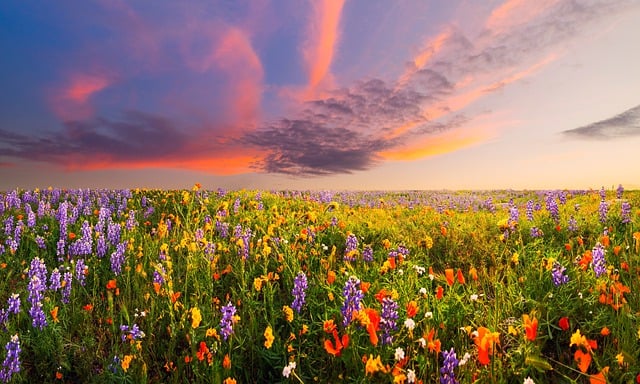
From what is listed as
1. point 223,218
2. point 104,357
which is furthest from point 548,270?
point 223,218

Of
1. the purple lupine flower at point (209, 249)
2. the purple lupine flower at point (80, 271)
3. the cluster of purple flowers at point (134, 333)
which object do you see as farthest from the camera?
the purple lupine flower at point (209, 249)

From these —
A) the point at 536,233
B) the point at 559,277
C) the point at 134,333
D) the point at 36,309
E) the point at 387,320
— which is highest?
the point at 536,233

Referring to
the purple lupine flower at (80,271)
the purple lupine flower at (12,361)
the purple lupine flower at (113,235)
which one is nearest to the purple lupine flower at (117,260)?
the purple lupine flower at (80,271)

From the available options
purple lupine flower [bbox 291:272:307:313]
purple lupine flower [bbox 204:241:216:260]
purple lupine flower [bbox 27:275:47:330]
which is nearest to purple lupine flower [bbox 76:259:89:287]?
purple lupine flower [bbox 27:275:47:330]

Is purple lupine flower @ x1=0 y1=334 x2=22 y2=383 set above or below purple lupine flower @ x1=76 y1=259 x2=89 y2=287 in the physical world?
below

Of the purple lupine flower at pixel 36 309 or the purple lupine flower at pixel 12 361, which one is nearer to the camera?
the purple lupine flower at pixel 12 361

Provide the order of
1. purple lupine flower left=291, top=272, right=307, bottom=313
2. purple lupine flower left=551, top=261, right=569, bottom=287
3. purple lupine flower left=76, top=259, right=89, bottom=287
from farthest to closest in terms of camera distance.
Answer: purple lupine flower left=76, top=259, right=89, bottom=287
purple lupine flower left=551, top=261, right=569, bottom=287
purple lupine flower left=291, top=272, right=307, bottom=313

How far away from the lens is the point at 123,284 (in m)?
5.53

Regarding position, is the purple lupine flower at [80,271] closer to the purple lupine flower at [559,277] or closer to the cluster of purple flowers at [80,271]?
the cluster of purple flowers at [80,271]

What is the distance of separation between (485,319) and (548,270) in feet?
3.28

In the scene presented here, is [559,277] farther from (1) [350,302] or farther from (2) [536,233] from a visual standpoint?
(2) [536,233]

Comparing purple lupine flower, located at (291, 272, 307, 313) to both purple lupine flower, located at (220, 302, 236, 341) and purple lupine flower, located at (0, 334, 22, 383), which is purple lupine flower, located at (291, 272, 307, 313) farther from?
purple lupine flower, located at (0, 334, 22, 383)

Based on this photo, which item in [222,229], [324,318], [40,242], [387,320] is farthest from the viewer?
[222,229]

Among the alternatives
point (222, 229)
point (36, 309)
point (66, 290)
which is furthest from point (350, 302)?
point (222, 229)
